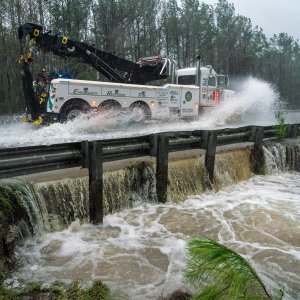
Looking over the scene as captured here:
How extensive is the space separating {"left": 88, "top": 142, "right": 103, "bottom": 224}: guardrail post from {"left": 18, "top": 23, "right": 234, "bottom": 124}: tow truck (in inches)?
310

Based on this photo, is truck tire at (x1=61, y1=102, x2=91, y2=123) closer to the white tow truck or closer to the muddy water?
the white tow truck

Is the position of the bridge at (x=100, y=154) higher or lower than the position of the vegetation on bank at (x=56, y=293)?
higher

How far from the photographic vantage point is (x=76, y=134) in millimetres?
13266

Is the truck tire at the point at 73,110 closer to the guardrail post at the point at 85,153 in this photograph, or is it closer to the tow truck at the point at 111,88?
the tow truck at the point at 111,88

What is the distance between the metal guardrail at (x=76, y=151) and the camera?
539cm

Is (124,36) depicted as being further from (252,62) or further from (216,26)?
(252,62)

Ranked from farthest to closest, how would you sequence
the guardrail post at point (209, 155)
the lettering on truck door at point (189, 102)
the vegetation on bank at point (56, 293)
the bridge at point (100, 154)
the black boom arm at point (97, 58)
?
the lettering on truck door at point (189, 102)
the black boom arm at point (97, 58)
the guardrail post at point (209, 155)
the bridge at point (100, 154)
the vegetation on bank at point (56, 293)

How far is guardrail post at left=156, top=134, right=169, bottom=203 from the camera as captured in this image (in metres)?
7.38

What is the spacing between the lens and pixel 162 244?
5.43 meters

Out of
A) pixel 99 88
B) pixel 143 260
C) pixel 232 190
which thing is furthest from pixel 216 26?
pixel 143 260

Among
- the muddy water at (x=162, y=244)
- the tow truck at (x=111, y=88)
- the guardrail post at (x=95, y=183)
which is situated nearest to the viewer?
the muddy water at (x=162, y=244)

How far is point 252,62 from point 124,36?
36.0 m

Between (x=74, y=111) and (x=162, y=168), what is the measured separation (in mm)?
7234

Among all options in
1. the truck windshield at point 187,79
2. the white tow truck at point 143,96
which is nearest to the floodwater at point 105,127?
the white tow truck at point 143,96
